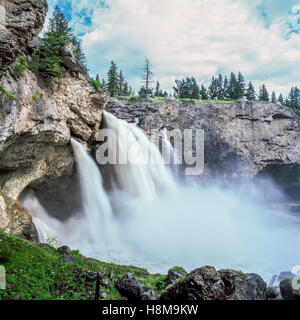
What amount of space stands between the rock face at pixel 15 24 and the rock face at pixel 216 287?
900 cm

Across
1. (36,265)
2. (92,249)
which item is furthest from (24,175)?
(36,265)

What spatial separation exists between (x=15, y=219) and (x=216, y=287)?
34.3ft

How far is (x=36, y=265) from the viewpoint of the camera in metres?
5.77

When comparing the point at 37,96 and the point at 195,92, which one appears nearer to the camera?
the point at 37,96

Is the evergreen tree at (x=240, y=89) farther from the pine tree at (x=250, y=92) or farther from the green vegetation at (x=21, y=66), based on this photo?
the green vegetation at (x=21, y=66)

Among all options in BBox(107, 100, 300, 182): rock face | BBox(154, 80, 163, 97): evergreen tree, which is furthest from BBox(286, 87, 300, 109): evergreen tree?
BBox(154, 80, 163, 97): evergreen tree

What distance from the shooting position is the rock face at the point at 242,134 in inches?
1131

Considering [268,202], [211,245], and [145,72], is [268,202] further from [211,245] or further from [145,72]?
[145,72]

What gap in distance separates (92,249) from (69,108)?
935cm

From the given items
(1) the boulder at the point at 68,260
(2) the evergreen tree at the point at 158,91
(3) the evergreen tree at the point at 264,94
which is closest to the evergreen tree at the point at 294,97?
(3) the evergreen tree at the point at 264,94

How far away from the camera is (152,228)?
15.8m

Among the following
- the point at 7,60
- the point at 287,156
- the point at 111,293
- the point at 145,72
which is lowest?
the point at 111,293

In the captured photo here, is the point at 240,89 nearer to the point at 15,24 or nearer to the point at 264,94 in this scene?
the point at 264,94

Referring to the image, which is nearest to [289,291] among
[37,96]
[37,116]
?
[37,116]
